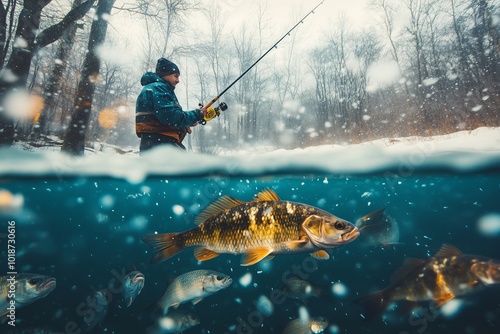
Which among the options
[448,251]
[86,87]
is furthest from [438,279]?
[86,87]

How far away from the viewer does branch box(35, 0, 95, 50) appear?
9.77 m

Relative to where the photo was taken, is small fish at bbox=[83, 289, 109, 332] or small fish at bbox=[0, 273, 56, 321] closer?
small fish at bbox=[0, 273, 56, 321]

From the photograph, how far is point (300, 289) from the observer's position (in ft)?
19.4

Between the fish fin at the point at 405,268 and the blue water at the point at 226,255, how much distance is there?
1.01m

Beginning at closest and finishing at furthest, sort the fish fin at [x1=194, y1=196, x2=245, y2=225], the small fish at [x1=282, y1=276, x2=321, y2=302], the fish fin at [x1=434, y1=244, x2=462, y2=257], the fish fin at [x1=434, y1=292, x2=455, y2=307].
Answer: the fish fin at [x1=194, y1=196, x2=245, y2=225]
the fish fin at [x1=434, y1=292, x2=455, y2=307]
the fish fin at [x1=434, y1=244, x2=462, y2=257]
the small fish at [x1=282, y1=276, x2=321, y2=302]

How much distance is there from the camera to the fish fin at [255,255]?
117 inches

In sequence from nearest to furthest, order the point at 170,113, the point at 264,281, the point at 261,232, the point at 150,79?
the point at 261,232
the point at 170,113
the point at 150,79
the point at 264,281

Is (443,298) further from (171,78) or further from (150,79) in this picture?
(150,79)

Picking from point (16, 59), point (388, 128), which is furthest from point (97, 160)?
point (388, 128)

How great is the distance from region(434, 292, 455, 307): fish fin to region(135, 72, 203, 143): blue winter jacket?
19.1ft

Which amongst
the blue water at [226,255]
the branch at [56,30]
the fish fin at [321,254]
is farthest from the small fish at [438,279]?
the branch at [56,30]

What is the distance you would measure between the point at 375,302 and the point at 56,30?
14.2 meters

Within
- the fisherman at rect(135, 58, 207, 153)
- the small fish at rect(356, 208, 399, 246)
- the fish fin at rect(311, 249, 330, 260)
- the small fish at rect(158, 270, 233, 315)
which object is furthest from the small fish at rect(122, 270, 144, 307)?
the small fish at rect(356, 208, 399, 246)

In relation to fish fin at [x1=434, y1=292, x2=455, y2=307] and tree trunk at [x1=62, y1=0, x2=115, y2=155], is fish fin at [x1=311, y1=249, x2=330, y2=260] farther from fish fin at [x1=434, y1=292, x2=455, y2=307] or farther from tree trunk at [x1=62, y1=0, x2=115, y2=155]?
tree trunk at [x1=62, y1=0, x2=115, y2=155]
